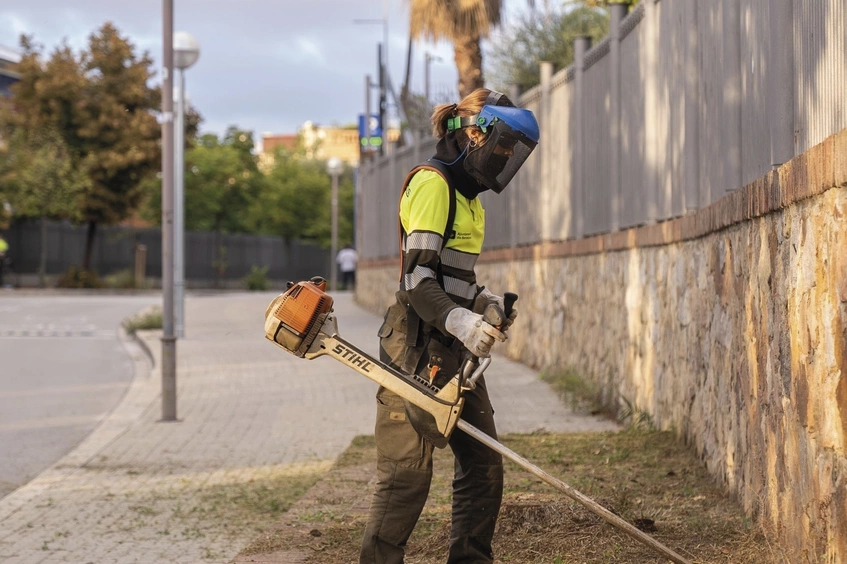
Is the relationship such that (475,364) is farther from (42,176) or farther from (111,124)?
(111,124)

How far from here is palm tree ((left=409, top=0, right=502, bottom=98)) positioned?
18.7m

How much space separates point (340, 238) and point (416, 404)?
6274cm

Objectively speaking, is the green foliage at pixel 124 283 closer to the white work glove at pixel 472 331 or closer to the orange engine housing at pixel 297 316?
the orange engine housing at pixel 297 316

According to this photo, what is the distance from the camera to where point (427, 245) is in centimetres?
435

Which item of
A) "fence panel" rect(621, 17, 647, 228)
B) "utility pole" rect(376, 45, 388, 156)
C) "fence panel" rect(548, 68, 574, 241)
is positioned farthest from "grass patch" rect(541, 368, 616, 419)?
"utility pole" rect(376, 45, 388, 156)

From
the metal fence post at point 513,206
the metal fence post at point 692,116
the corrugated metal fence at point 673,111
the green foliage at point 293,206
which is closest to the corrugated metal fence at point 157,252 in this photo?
the green foliage at point 293,206

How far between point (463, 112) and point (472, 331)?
0.90 meters

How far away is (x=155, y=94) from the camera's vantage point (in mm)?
44188

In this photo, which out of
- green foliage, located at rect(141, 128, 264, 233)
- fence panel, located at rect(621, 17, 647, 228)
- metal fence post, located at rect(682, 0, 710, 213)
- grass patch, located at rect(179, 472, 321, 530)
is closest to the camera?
grass patch, located at rect(179, 472, 321, 530)

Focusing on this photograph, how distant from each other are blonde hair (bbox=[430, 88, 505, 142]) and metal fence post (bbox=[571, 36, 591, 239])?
7.41 meters

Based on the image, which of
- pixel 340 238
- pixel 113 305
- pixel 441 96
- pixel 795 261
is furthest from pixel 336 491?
pixel 340 238

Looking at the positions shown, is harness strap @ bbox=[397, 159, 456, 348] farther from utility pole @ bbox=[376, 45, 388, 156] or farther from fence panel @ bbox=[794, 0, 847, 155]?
utility pole @ bbox=[376, 45, 388, 156]

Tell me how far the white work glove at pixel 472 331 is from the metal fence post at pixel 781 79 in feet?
5.82

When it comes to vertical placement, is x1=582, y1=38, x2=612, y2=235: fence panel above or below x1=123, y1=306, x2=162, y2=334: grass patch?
above
